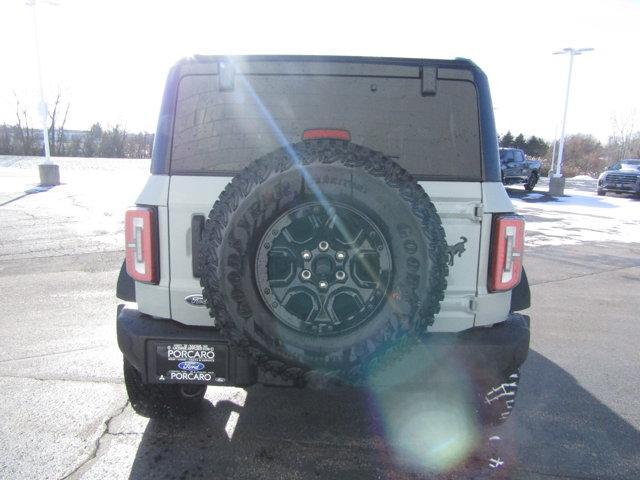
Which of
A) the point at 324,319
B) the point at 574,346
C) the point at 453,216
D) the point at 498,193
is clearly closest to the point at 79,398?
the point at 324,319

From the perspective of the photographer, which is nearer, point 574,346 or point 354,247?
point 354,247

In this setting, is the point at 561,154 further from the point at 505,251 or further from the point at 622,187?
the point at 505,251

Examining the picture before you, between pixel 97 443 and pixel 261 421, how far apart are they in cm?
97

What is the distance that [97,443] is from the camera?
2.86m

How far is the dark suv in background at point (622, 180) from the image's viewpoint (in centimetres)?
2281

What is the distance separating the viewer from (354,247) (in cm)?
225

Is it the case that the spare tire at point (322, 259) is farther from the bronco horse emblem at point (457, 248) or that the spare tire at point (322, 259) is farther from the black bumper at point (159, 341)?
the bronco horse emblem at point (457, 248)

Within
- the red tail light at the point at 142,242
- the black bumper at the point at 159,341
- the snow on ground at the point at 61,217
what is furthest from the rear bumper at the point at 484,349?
A: the snow on ground at the point at 61,217

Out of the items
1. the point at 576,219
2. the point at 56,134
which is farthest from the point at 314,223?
the point at 56,134

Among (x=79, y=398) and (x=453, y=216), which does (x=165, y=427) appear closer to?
(x=79, y=398)

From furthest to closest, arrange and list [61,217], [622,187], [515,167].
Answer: [622,187] < [515,167] < [61,217]

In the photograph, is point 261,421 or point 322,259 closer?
point 322,259

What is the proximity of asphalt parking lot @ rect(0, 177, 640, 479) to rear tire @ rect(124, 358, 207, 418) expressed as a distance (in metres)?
0.09

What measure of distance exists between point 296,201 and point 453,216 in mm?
878
